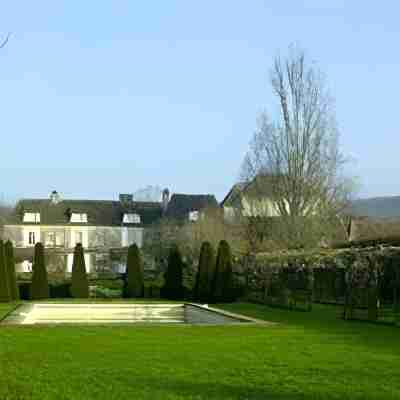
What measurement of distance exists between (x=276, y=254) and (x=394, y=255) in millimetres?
10552

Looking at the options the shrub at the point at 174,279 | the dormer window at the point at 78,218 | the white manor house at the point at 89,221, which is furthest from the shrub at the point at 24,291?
the dormer window at the point at 78,218

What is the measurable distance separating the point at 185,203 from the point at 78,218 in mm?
9674

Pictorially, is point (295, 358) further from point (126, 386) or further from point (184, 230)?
point (184, 230)

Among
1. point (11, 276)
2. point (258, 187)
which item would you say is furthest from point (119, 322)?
point (258, 187)

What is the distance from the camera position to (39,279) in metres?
37.0

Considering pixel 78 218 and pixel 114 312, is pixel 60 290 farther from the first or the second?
pixel 78 218

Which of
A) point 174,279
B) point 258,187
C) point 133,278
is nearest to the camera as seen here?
point 174,279

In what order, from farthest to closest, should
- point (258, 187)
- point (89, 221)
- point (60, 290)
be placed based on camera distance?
point (89, 221) → point (258, 187) → point (60, 290)

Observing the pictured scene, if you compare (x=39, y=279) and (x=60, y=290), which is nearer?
(x=39, y=279)

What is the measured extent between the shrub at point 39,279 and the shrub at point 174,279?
6155mm

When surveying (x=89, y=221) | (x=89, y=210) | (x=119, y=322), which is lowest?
(x=119, y=322)

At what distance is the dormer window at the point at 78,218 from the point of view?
64.5 meters

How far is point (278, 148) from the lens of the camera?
Answer: 3959cm

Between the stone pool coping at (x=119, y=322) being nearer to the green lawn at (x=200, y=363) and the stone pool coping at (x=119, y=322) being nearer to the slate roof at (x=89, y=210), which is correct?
the green lawn at (x=200, y=363)
